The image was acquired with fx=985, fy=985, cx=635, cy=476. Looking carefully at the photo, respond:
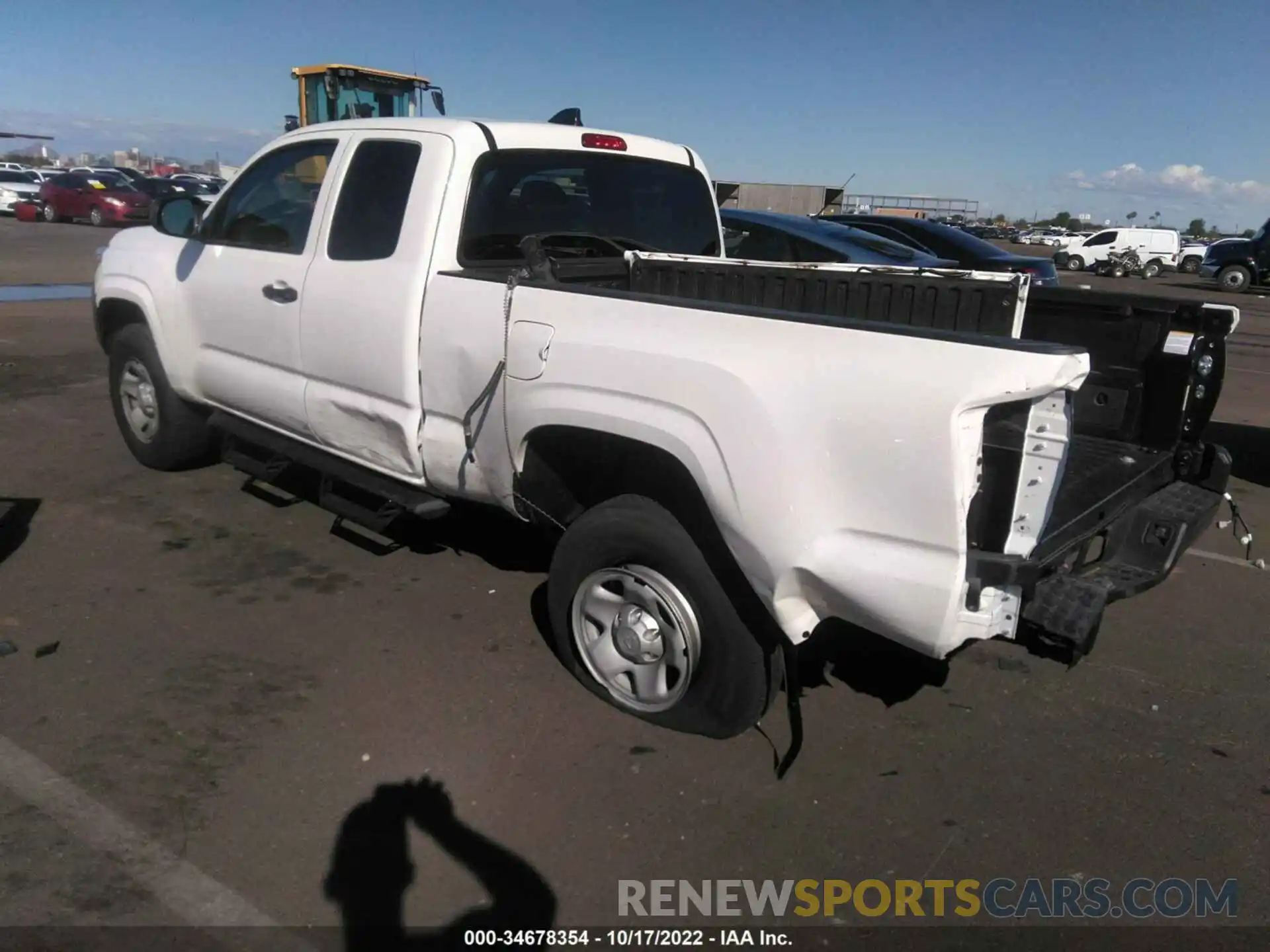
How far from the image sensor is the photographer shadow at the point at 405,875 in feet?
8.59

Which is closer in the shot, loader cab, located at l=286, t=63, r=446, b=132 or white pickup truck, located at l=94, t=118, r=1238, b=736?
white pickup truck, located at l=94, t=118, r=1238, b=736

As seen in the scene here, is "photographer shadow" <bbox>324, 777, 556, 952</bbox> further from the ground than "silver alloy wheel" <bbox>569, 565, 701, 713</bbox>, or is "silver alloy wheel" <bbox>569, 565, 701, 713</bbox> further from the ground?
"silver alloy wheel" <bbox>569, 565, 701, 713</bbox>

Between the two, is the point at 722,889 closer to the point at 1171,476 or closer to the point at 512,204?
the point at 1171,476

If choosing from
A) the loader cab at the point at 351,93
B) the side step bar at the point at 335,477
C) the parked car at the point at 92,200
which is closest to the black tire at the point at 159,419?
the side step bar at the point at 335,477

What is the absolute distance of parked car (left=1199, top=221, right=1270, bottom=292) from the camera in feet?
88.6

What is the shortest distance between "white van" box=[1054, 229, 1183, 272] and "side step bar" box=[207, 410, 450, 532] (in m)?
37.3

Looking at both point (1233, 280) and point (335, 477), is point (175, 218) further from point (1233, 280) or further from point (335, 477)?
point (1233, 280)

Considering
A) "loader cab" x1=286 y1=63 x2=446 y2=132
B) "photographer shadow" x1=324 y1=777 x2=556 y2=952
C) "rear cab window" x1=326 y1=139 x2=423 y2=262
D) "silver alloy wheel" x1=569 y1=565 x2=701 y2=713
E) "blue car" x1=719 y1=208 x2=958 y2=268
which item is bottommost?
"photographer shadow" x1=324 y1=777 x2=556 y2=952

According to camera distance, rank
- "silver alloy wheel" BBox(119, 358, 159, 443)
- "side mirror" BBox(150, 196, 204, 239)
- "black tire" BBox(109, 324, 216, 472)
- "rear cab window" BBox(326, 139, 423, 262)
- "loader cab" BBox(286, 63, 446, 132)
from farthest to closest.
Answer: "loader cab" BBox(286, 63, 446, 132) → "silver alloy wheel" BBox(119, 358, 159, 443) → "black tire" BBox(109, 324, 216, 472) → "side mirror" BBox(150, 196, 204, 239) → "rear cab window" BBox(326, 139, 423, 262)

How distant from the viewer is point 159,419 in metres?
5.84

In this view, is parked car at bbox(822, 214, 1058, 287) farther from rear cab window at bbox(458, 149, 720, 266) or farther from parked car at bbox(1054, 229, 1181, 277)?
parked car at bbox(1054, 229, 1181, 277)

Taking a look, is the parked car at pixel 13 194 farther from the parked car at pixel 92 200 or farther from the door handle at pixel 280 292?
the door handle at pixel 280 292

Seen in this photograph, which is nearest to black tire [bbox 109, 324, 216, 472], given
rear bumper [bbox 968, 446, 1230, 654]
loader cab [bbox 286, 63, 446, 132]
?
rear bumper [bbox 968, 446, 1230, 654]

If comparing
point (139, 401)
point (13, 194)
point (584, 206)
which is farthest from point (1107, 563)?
point (13, 194)
